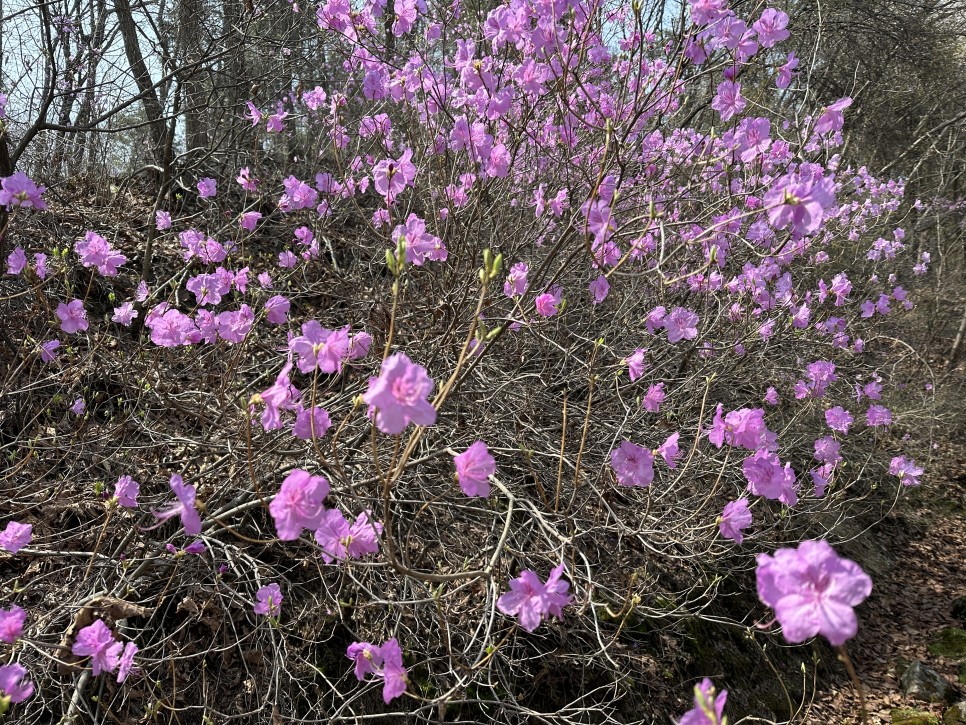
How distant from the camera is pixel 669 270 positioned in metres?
3.82

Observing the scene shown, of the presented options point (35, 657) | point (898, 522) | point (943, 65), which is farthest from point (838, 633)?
point (943, 65)

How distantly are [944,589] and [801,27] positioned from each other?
6.07 m

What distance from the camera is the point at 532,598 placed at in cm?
165

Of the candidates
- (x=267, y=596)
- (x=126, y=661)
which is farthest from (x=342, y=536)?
(x=267, y=596)

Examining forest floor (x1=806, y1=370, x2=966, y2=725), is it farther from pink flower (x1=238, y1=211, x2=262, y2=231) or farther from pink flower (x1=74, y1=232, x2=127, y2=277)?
pink flower (x1=74, y1=232, x2=127, y2=277)

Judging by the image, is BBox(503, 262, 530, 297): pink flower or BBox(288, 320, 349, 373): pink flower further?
BBox(503, 262, 530, 297): pink flower

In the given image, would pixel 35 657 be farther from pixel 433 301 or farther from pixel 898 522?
pixel 898 522

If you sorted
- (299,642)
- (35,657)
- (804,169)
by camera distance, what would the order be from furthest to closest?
1. (804,169)
2. (299,642)
3. (35,657)

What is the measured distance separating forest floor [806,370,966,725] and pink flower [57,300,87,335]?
4.65 m

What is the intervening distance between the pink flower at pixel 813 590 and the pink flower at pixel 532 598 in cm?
72

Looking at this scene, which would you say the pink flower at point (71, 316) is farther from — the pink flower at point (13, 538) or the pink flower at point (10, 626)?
→ the pink flower at point (10, 626)

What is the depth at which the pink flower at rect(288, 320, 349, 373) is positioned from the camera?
157 centimetres

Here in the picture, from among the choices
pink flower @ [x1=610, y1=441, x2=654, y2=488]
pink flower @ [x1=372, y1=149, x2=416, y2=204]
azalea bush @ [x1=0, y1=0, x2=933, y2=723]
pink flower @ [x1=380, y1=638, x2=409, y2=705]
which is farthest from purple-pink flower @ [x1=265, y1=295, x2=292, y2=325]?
pink flower @ [x1=610, y1=441, x2=654, y2=488]

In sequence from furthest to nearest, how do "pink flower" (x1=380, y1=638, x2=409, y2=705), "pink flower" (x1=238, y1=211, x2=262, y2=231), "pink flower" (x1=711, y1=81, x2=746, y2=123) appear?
1. "pink flower" (x1=238, y1=211, x2=262, y2=231)
2. "pink flower" (x1=711, y1=81, x2=746, y2=123)
3. "pink flower" (x1=380, y1=638, x2=409, y2=705)
